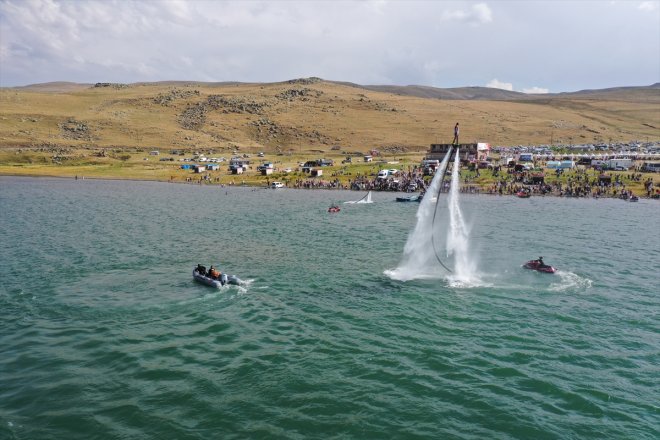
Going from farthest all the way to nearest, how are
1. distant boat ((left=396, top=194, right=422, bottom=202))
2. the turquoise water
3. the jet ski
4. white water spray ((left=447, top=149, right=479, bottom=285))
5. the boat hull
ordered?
distant boat ((left=396, top=194, right=422, bottom=202)) < the jet ski < white water spray ((left=447, top=149, right=479, bottom=285)) < the boat hull < the turquoise water

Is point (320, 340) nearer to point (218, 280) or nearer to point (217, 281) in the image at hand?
point (217, 281)

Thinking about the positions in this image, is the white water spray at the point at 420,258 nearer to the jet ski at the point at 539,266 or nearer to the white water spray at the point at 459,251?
the white water spray at the point at 459,251

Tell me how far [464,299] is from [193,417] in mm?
25483

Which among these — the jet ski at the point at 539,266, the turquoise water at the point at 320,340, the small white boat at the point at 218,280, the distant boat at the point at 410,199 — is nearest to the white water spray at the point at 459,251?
the turquoise water at the point at 320,340

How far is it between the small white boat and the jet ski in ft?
96.1

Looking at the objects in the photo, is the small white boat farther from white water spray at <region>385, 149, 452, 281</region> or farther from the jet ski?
the jet ski

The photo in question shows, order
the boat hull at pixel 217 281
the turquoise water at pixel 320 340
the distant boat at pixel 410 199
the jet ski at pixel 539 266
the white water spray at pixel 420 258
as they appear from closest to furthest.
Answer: the turquoise water at pixel 320 340 < the boat hull at pixel 217 281 < the white water spray at pixel 420 258 < the jet ski at pixel 539 266 < the distant boat at pixel 410 199

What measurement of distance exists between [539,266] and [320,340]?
27666mm

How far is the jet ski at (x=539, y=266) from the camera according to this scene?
50.3 metres

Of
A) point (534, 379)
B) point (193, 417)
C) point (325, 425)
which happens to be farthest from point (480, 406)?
point (193, 417)

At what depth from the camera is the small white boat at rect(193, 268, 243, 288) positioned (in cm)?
4497

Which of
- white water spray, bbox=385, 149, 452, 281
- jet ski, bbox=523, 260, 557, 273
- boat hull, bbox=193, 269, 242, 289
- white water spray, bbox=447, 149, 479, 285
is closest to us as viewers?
boat hull, bbox=193, 269, 242, 289

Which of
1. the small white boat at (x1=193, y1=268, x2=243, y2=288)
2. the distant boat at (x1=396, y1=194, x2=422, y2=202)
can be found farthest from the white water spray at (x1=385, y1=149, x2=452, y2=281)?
the distant boat at (x1=396, y1=194, x2=422, y2=202)

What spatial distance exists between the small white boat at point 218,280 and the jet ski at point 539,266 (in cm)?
2931
